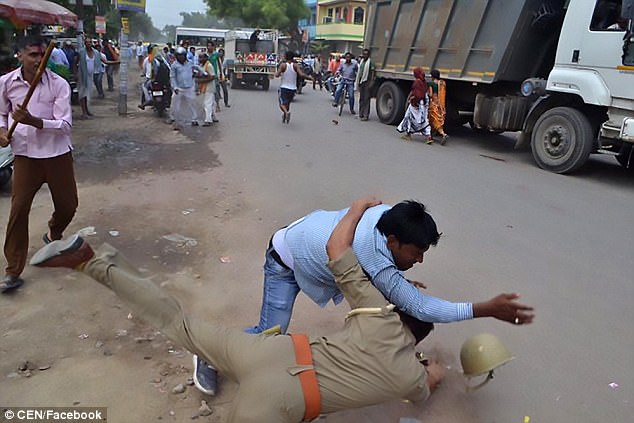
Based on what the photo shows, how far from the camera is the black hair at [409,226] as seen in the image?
6.52ft

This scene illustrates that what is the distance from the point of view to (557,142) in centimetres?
818

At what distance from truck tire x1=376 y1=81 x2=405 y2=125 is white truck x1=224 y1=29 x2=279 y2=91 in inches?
340

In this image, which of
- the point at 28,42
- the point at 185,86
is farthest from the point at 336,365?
the point at 185,86

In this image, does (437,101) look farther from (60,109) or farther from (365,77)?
(60,109)

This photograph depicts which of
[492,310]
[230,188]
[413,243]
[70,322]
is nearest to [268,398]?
[413,243]

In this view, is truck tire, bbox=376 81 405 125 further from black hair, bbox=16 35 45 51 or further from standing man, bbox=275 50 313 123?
black hair, bbox=16 35 45 51

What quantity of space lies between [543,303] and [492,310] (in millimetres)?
2038

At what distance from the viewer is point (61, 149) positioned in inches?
141

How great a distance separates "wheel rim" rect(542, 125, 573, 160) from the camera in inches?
314

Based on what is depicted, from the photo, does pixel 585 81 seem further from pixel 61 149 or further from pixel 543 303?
pixel 61 149

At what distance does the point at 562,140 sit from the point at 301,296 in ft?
19.9

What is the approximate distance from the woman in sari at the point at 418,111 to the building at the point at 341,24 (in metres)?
33.7

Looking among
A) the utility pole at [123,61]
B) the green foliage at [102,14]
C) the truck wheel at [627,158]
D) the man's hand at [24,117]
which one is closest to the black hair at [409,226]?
the man's hand at [24,117]

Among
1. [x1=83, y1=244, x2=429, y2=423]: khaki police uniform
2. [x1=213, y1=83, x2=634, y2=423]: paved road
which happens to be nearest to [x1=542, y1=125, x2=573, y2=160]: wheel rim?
[x1=213, y1=83, x2=634, y2=423]: paved road
